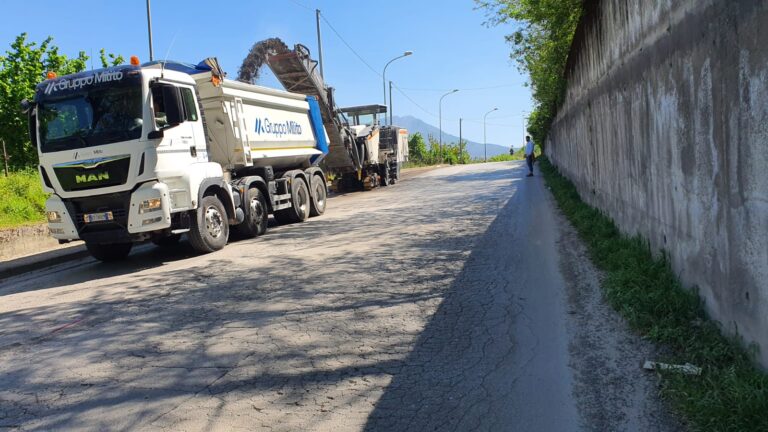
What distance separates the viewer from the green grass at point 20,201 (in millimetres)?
13062

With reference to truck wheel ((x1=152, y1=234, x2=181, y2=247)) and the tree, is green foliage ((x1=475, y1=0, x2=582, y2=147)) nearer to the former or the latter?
truck wheel ((x1=152, y1=234, x2=181, y2=247))

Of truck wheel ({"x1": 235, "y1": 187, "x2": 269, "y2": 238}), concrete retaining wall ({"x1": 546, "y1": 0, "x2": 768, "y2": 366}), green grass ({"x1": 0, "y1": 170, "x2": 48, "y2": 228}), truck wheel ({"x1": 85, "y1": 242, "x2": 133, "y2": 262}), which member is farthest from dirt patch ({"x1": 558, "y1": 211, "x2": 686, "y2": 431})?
green grass ({"x1": 0, "y1": 170, "x2": 48, "y2": 228})

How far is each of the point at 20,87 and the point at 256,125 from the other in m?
11.0

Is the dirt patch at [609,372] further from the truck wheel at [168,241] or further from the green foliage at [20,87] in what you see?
the green foliage at [20,87]

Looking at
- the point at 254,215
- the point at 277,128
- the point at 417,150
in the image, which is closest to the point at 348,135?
the point at 277,128

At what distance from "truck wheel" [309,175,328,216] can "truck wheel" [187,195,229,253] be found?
451cm

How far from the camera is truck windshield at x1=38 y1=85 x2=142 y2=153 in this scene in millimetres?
8273

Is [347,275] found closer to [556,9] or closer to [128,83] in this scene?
[128,83]

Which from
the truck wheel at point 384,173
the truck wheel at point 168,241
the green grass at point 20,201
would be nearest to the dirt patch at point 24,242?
the green grass at point 20,201

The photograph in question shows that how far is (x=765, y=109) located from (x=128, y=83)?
811cm

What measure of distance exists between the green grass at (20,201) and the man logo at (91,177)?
17.3 ft

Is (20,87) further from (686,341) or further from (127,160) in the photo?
(686,341)

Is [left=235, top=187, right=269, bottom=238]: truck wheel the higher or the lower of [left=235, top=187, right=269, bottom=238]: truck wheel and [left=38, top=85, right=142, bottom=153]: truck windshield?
the lower

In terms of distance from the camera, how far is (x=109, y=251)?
973 centimetres
